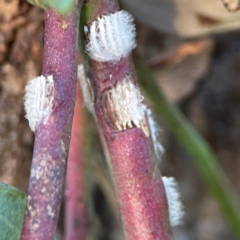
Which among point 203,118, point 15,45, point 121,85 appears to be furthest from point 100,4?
point 203,118

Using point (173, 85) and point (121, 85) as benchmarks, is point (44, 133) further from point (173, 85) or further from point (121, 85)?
point (173, 85)

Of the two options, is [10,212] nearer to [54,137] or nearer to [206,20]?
[54,137]

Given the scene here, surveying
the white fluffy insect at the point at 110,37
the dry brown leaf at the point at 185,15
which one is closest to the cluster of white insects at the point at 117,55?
the white fluffy insect at the point at 110,37

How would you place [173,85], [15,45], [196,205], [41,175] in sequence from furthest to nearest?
[196,205], [173,85], [15,45], [41,175]

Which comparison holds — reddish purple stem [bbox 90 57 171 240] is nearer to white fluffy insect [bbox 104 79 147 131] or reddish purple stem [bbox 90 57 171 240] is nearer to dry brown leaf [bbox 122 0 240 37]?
white fluffy insect [bbox 104 79 147 131]

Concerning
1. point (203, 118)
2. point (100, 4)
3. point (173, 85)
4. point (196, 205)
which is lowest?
point (196, 205)

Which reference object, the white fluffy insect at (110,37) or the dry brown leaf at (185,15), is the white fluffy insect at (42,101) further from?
the dry brown leaf at (185,15)

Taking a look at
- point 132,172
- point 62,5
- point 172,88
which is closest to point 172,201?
point 132,172

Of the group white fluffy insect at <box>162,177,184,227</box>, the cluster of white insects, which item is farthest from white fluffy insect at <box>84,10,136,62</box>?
white fluffy insect at <box>162,177,184,227</box>
